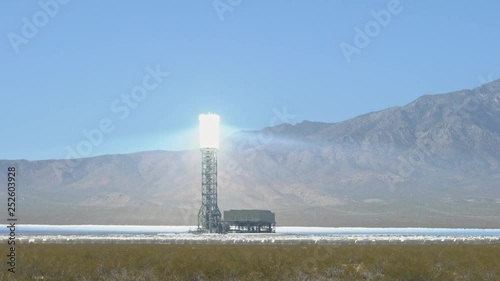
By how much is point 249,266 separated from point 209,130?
113963 millimetres

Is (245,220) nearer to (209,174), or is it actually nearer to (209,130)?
(209,174)

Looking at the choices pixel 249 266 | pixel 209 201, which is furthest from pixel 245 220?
pixel 249 266

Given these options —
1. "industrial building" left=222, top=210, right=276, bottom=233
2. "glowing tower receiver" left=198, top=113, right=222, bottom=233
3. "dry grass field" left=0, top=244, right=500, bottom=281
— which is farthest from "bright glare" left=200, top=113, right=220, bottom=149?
"dry grass field" left=0, top=244, right=500, bottom=281

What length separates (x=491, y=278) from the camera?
64.9 m

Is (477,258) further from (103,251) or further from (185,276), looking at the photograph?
(103,251)

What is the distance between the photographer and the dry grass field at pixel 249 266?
6469cm

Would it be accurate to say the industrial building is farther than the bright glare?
Yes

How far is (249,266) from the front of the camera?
6725 centimetres

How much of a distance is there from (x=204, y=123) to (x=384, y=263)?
4414 inches

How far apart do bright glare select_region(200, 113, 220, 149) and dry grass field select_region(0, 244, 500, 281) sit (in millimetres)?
102859

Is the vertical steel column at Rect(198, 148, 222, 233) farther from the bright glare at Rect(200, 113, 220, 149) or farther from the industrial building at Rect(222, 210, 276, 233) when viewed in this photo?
the industrial building at Rect(222, 210, 276, 233)

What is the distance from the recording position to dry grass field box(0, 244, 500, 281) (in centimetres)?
6469

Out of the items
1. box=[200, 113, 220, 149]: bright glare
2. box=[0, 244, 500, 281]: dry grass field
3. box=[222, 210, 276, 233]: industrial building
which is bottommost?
box=[0, 244, 500, 281]: dry grass field

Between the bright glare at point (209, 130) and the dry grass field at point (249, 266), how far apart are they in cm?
10286
